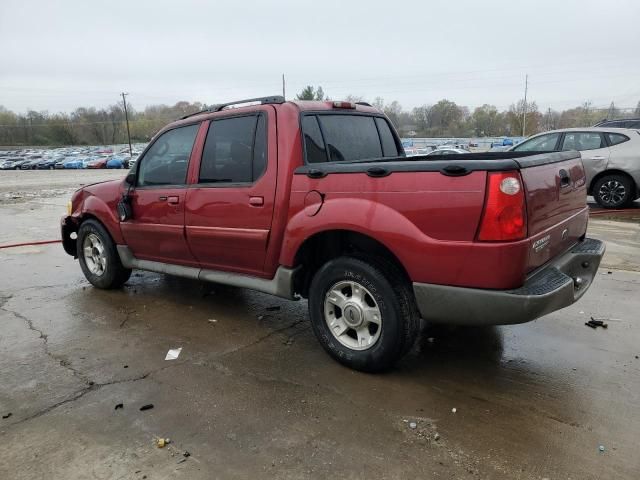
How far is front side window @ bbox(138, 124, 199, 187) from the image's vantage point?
456 centimetres

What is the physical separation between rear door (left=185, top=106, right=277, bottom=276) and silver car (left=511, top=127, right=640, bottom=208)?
7.39 m

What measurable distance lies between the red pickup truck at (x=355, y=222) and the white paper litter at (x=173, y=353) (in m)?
0.69

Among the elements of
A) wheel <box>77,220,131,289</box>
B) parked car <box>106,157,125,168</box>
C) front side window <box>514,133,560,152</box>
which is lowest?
parked car <box>106,157,125,168</box>

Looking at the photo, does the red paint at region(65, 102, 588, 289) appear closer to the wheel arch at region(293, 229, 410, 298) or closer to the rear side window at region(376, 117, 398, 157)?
the wheel arch at region(293, 229, 410, 298)

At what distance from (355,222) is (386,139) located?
177 centimetres

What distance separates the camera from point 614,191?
10.3 m

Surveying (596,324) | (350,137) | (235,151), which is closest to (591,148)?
(596,324)

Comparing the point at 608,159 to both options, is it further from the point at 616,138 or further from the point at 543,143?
the point at 543,143

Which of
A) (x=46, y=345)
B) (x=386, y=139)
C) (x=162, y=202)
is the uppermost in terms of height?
(x=386, y=139)

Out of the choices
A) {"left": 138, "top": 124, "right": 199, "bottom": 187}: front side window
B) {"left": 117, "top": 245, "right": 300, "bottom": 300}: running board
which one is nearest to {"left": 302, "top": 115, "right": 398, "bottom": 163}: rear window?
{"left": 117, "top": 245, "right": 300, "bottom": 300}: running board

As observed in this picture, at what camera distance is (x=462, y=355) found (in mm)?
3832

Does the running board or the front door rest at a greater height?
the front door

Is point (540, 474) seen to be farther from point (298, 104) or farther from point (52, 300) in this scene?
point (52, 300)

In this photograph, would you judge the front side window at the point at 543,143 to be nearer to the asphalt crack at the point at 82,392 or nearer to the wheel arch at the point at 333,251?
the wheel arch at the point at 333,251
